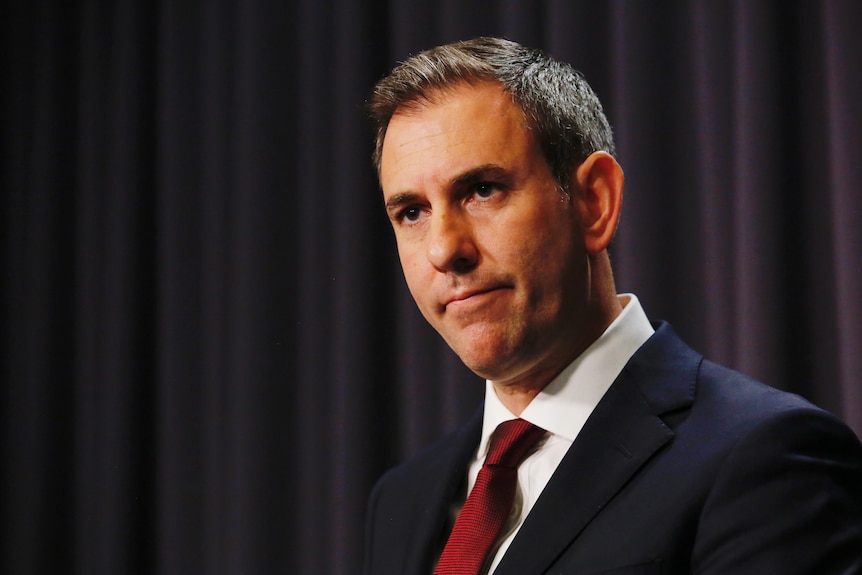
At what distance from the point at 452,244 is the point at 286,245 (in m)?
1.16

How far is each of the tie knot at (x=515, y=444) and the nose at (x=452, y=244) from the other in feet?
0.74

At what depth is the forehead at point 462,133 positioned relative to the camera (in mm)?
1195

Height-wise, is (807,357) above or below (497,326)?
below

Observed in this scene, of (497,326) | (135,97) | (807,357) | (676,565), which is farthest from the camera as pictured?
(135,97)

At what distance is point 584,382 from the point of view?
123 cm

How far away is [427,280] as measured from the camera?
4.00 feet

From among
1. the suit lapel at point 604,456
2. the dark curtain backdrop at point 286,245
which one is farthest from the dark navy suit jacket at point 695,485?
the dark curtain backdrop at point 286,245

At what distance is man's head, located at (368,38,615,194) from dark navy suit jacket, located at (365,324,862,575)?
27cm

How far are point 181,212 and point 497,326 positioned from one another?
4.56ft

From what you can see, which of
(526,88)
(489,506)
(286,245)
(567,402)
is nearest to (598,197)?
(526,88)

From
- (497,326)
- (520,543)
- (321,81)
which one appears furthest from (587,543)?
(321,81)

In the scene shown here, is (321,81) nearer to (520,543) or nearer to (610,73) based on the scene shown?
(610,73)

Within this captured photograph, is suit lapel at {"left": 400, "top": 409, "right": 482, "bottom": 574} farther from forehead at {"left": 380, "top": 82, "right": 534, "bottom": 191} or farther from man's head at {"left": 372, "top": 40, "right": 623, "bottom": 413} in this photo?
forehead at {"left": 380, "top": 82, "right": 534, "bottom": 191}

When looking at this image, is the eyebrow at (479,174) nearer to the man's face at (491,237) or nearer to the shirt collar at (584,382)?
the man's face at (491,237)
